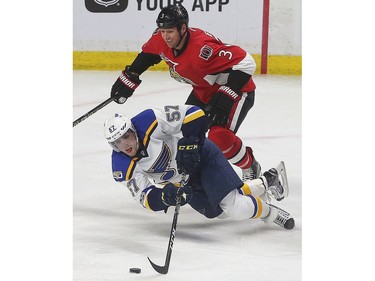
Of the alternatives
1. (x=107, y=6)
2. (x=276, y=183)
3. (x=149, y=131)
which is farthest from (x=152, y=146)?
(x=107, y=6)

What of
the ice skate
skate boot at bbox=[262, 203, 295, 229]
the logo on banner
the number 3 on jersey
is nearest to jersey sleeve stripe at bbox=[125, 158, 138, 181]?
the number 3 on jersey

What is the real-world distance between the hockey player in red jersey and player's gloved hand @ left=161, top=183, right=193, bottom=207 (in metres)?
0.61

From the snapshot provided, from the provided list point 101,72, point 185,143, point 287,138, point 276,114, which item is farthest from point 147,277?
point 101,72

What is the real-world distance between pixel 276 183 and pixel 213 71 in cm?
59

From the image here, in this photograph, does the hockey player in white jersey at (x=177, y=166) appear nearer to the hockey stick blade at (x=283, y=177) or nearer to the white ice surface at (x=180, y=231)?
the white ice surface at (x=180, y=231)

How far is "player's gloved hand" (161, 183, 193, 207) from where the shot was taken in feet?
13.2

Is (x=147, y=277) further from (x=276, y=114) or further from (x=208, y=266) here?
(x=276, y=114)

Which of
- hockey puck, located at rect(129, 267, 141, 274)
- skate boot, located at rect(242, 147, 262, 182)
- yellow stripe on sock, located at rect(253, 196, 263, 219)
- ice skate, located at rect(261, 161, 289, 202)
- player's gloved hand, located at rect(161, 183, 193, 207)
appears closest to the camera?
hockey puck, located at rect(129, 267, 141, 274)

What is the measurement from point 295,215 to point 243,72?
69 cm

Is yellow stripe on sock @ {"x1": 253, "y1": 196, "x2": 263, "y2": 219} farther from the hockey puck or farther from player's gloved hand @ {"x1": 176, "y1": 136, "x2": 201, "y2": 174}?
the hockey puck

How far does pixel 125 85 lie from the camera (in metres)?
5.02

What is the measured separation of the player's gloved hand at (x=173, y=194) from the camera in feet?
13.2

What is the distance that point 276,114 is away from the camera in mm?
6227

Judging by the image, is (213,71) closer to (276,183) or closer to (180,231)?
(276,183)
